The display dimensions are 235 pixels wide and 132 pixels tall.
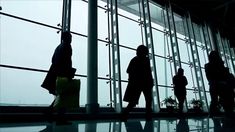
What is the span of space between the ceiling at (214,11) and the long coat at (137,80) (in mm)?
7028

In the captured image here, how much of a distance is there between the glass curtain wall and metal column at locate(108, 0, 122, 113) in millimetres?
149

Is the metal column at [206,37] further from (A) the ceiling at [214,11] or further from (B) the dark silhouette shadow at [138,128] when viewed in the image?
(B) the dark silhouette shadow at [138,128]

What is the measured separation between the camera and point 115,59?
24.0ft

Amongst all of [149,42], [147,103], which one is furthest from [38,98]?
[149,42]

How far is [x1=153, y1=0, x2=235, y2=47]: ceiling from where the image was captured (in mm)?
11916

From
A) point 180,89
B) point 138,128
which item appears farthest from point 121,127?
point 180,89

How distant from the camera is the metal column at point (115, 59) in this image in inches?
273

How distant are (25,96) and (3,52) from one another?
1.16 meters

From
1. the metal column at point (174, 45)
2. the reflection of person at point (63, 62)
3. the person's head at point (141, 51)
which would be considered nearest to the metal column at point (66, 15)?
the person's head at point (141, 51)

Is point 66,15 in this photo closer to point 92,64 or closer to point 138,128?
point 92,64

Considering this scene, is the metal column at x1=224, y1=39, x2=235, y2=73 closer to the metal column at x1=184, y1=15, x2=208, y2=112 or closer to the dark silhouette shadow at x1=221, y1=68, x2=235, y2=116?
the metal column at x1=184, y1=15, x2=208, y2=112

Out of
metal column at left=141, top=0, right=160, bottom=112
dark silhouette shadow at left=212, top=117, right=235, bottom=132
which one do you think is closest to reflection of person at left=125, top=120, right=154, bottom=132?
dark silhouette shadow at left=212, top=117, right=235, bottom=132

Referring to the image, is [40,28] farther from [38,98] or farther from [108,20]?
[108,20]

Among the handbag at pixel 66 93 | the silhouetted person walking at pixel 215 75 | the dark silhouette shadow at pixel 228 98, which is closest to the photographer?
the handbag at pixel 66 93
